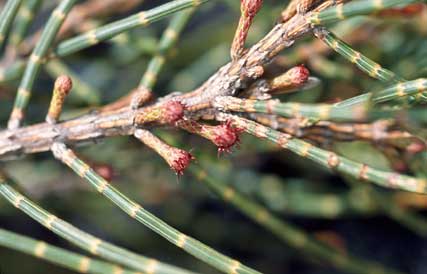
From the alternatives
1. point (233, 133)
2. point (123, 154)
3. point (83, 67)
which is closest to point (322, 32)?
point (233, 133)

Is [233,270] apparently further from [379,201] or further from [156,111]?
[379,201]

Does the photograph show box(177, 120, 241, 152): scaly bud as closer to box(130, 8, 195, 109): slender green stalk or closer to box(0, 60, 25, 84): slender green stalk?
box(130, 8, 195, 109): slender green stalk

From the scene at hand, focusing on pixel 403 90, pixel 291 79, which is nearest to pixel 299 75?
pixel 291 79

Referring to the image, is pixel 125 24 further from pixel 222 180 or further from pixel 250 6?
pixel 222 180

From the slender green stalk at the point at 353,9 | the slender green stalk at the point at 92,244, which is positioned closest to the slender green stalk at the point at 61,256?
the slender green stalk at the point at 92,244

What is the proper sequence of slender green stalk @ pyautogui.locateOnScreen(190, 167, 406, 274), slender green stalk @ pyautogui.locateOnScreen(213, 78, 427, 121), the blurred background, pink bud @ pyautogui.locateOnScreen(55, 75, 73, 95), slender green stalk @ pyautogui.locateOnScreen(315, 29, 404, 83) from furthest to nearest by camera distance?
the blurred background
slender green stalk @ pyautogui.locateOnScreen(190, 167, 406, 274)
pink bud @ pyautogui.locateOnScreen(55, 75, 73, 95)
slender green stalk @ pyautogui.locateOnScreen(315, 29, 404, 83)
slender green stalk @ pyautogui.locateOnScreen(213, 78, 427, 121)

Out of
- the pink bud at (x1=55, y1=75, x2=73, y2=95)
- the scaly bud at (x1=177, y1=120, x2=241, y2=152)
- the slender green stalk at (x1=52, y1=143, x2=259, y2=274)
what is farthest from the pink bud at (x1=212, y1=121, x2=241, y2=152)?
the pink bud at (x1=55, y1=75, x2=73, y2=95)
